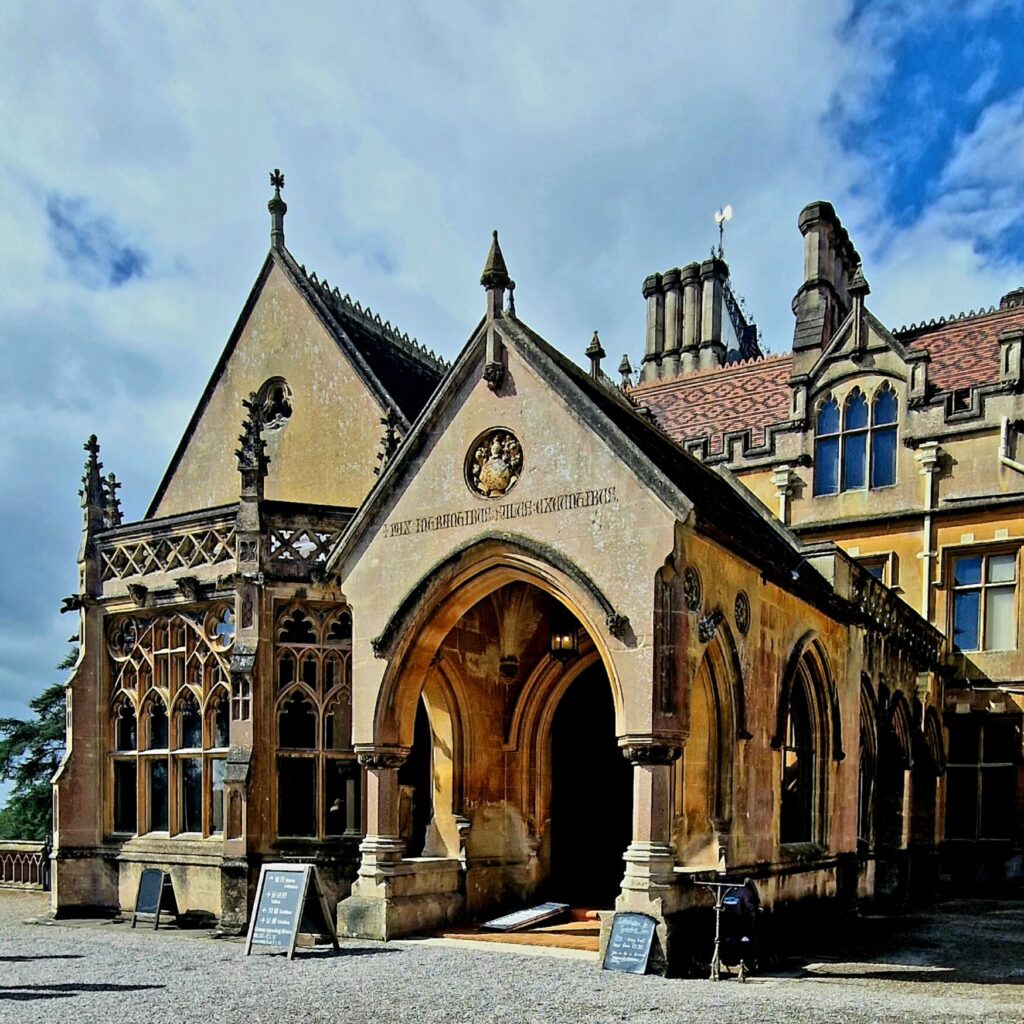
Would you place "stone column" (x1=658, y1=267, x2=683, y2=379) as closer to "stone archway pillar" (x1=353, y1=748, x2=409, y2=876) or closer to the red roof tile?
the red roof tile

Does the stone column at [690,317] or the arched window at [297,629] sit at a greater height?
the stone column at [690,317]

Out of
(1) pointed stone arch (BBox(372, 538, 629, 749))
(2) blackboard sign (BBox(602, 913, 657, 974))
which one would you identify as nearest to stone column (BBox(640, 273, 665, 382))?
(1) pointed stone arch (BBox(372, 538, 629, 749))

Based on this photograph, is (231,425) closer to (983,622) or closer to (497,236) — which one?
(497,236)

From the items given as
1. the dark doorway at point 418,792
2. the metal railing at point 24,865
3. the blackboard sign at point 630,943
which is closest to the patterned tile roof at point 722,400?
the dark doorway at point 418,792

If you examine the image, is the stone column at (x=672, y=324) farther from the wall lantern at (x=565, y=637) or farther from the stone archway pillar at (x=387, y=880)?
the stone archway pillar at (x=387, y=880)

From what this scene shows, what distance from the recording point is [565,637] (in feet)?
42.9

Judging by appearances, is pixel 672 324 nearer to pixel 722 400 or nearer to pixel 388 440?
pixel 722 400

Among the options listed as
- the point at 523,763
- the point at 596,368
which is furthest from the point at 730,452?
the point at 523,763

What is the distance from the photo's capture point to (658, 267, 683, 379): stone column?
32.2 m

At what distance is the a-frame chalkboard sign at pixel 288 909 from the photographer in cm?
1038

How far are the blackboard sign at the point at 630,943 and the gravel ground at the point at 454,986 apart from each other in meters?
0.26

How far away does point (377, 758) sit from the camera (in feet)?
38.7

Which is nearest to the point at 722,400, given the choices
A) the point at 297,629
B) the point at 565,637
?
the point at 565,637

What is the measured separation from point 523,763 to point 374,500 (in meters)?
3.75
